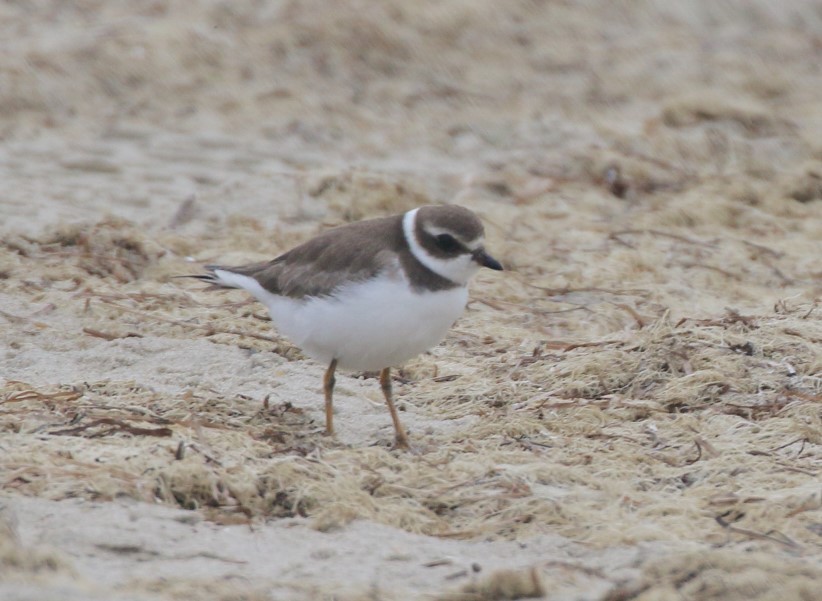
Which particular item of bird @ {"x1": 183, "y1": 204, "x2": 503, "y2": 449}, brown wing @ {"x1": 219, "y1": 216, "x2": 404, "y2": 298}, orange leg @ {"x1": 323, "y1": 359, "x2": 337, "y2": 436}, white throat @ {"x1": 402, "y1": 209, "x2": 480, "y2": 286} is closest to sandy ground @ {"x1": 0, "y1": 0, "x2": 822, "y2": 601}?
orange leg @ {"x1": 323, "y1": 359, "x2": 337, "y2": 436}

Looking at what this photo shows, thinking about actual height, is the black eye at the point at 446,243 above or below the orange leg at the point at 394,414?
above

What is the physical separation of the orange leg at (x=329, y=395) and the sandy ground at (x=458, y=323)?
8 centimetres

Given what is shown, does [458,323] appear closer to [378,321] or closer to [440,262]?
[440,262]

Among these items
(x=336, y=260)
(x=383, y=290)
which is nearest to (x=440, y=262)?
(x=383, y=290)

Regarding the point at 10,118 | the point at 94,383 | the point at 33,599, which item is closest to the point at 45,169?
the point at 10,118

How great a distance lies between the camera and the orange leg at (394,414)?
583 cm

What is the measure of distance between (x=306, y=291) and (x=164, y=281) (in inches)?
92.6

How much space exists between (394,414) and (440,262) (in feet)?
2.38

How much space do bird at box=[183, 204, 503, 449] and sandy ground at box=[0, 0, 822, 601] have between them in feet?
1.31

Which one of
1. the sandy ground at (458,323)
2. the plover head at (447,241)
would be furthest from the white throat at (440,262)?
the sandy ground at (458,323)

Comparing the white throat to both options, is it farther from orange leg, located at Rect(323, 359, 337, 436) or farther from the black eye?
orange leg, located at Rect(323, 359, 337, 436)

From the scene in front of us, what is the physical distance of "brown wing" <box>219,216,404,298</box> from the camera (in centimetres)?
578

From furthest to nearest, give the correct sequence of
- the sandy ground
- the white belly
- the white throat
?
1. the white throat
2. the white belly
3. the sandy ground

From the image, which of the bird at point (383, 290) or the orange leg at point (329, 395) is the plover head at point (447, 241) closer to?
the bird at point (383, 290)
